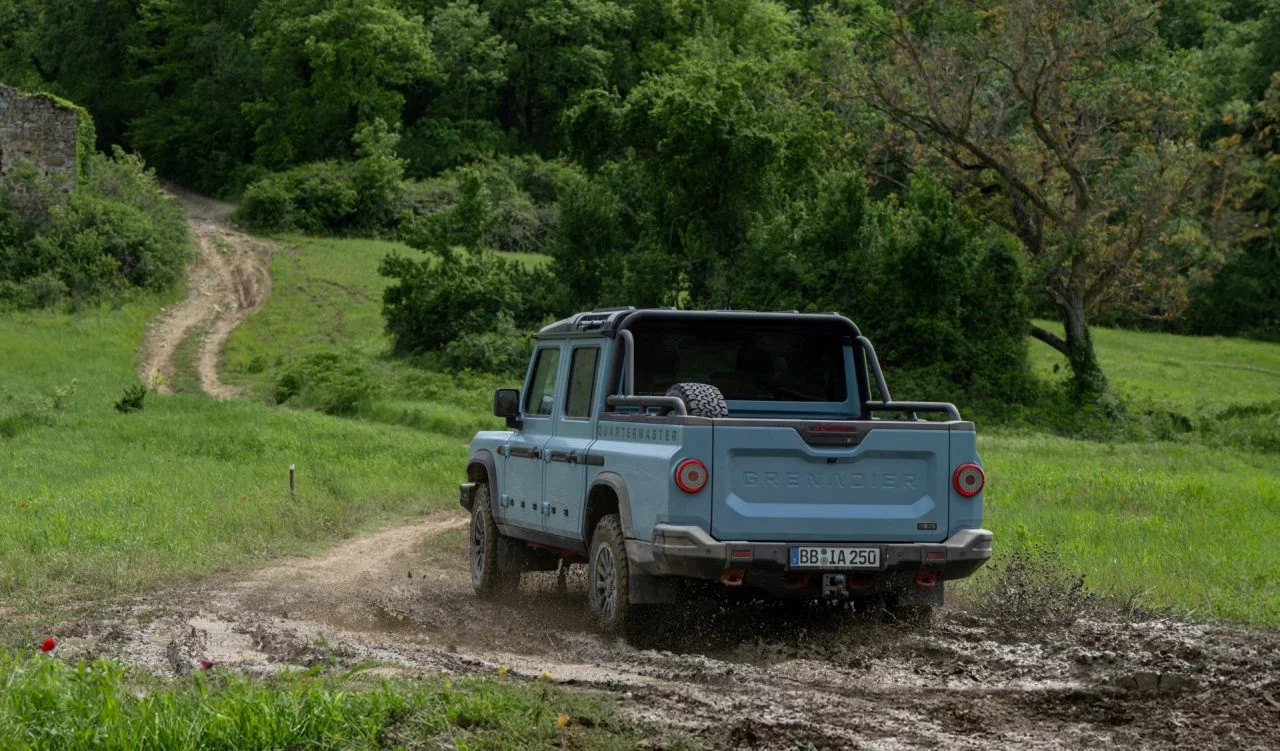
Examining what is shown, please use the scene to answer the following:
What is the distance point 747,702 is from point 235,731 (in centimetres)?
230

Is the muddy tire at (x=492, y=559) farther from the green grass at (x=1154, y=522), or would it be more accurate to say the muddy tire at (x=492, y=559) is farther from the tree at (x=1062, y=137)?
the tree at (x=1062, y=137)

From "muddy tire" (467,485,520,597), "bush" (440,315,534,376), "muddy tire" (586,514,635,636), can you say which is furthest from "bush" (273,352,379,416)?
"muddy tire" (586,514,635,636)

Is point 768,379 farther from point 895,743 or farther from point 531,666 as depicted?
point 895,743

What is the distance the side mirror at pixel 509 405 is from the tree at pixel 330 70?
54.8 metres

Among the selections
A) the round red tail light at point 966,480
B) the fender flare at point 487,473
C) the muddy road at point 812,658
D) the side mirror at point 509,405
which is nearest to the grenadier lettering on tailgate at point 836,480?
the round red tail light at point 966,480

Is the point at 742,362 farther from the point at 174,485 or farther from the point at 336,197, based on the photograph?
the point at 336,197

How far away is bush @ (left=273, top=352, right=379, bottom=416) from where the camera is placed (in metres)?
29.1

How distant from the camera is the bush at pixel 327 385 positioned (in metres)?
29.1

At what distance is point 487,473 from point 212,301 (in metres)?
33.8

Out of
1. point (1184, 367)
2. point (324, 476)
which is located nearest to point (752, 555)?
point (324, 476)

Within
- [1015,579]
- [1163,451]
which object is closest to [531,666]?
[1015,579]

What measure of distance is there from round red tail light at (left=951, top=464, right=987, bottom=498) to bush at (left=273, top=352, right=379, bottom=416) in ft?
69.5

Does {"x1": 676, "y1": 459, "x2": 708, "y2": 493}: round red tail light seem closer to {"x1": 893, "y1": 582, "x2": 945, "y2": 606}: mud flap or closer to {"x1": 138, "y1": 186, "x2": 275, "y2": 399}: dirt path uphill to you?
{"x1": 893, "y1": 582, "x2": 945, "y2": 606}: mud flap

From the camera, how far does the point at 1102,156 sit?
114 feet
